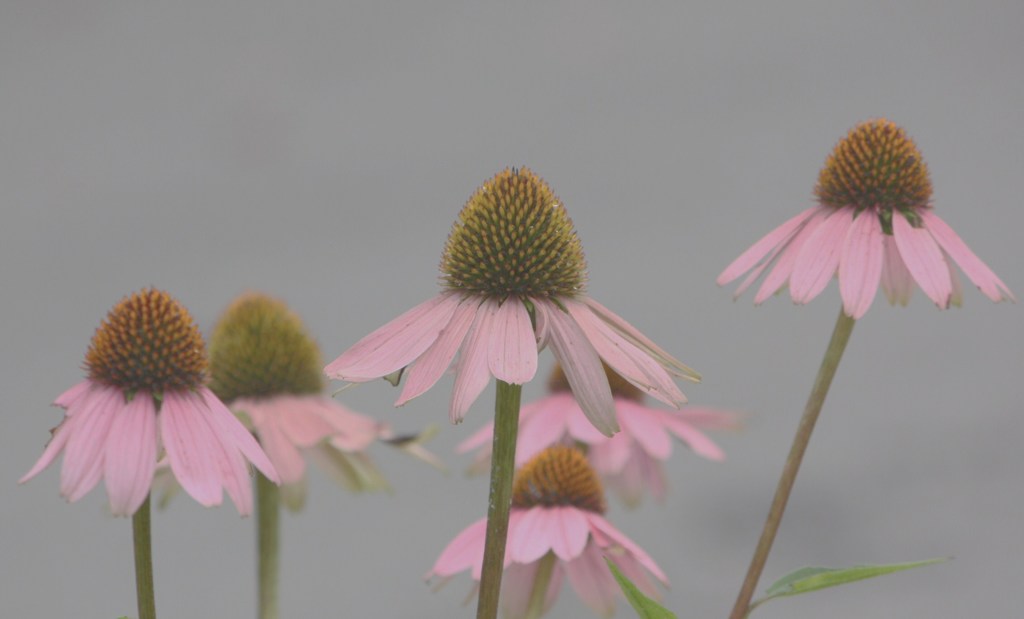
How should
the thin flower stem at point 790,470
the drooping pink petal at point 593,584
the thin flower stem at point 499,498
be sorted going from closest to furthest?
the thin flower stem at point 499,498, the thin flower stem at point 790,470, the drooping pink petal at point 593,584

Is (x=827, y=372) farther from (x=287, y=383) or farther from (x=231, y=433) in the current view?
(x=287, y=383)

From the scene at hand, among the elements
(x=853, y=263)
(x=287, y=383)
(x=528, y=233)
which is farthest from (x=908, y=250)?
(x=287, y=383)

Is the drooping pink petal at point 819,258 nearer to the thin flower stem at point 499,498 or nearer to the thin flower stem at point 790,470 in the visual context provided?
the thin flower stem at point 790,470

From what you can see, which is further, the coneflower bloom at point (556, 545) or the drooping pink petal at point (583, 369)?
the coneflower bloom at point (556, 545)

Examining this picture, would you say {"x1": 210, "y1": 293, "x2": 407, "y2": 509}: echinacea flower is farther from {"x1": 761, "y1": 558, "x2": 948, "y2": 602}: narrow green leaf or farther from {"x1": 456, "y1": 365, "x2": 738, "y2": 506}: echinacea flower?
{"x1": 761, "y1": 558, "x2": 948, "y2": 602}: narrow green leaf

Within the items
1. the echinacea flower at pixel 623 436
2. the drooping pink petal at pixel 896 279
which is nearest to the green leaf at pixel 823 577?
the drooping pink petal at pixel 896 279
